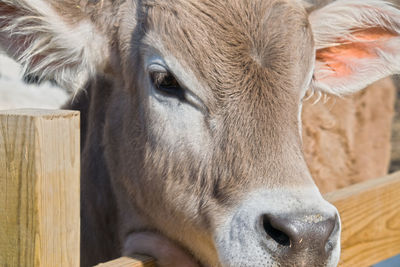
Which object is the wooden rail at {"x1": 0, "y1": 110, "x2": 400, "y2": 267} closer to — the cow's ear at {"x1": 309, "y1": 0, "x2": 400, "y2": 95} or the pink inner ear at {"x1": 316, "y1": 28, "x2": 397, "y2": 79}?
the cow's ear at {"x1": 309, "y1": 0, "x2": 400, "y2": 95}

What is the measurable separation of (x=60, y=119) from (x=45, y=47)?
45.9 inches

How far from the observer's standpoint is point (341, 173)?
167 inches

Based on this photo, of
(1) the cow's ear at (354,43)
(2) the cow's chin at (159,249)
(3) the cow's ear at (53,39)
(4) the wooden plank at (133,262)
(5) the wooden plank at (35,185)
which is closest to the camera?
(5) the wooden plank at (35,185)

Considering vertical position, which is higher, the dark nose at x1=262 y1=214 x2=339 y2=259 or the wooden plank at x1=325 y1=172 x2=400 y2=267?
the dark nose at x1=262 y1=214 x2=339 y2=259

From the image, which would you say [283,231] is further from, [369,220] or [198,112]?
[369,220]

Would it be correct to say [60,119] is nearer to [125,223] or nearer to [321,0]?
[125,223]

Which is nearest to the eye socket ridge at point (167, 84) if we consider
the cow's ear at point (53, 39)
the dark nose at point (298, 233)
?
the cow's ear at point (53, 39)

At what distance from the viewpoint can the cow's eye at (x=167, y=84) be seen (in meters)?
2.28

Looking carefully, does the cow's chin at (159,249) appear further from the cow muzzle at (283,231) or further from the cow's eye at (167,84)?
the cow's eye at (167,84)

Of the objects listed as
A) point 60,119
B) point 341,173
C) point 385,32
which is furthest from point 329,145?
point 60,119

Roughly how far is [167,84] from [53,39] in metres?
0.55

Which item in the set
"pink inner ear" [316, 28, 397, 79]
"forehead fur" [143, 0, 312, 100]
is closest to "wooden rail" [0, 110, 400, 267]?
"forehead fur" [143, 0, 312, 100]

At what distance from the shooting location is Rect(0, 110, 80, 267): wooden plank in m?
1.37

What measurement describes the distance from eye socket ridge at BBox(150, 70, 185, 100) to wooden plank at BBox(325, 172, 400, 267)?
716mm
